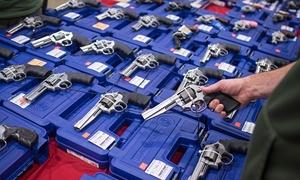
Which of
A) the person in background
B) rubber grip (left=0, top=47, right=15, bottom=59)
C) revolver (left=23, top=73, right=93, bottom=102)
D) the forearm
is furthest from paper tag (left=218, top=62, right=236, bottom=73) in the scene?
the person in background

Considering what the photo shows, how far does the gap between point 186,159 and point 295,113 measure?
1.01 metres

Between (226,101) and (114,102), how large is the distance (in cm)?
59

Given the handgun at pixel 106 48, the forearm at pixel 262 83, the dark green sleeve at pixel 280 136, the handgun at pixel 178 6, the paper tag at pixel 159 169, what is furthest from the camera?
the handgun at pixel 178 6

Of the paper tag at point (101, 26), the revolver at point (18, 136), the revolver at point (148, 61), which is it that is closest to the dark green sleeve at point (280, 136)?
the revolver at point (18, 136)

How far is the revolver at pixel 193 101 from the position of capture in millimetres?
1363

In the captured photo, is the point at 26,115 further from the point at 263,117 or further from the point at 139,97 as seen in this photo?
the point at 263,117

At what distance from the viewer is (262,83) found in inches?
48.9

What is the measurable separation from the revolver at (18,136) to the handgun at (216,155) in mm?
702

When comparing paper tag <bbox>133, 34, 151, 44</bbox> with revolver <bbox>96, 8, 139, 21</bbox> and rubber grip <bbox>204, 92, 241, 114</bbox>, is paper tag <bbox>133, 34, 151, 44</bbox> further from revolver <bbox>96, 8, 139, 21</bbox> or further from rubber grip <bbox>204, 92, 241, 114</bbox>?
rubber grip <bbox>204, 92, 241, 114</bbox>

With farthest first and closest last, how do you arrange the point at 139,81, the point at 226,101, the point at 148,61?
the point at 148,61 → the point at 139,81 → the point at 226,101

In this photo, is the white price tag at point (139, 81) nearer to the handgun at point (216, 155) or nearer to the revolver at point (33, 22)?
the handgun at point (216, 155)

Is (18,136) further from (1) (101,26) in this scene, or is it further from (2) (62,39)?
(1) (101,26)

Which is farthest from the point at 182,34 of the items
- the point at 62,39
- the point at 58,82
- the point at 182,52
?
the point at 58,82

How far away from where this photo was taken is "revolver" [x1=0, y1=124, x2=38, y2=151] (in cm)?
135
